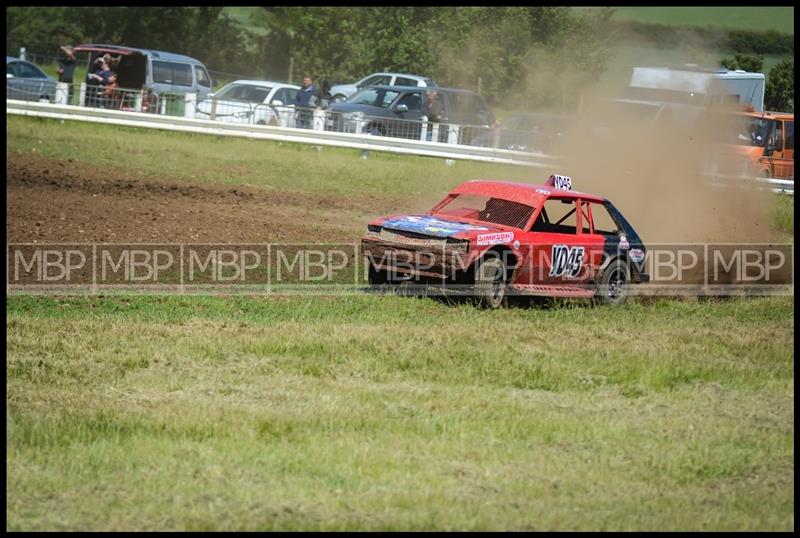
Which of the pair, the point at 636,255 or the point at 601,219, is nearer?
the point at 636,255

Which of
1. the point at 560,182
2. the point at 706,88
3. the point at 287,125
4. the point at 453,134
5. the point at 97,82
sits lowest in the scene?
the point at 560,182

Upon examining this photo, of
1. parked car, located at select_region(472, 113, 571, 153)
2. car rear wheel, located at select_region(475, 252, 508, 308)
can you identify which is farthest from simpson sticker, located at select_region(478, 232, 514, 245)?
parked car, located at select_region(472, 113, 571, 153)

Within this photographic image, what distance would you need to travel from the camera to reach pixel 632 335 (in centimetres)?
1048

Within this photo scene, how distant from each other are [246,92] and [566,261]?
1817 centimetres

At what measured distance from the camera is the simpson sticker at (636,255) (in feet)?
41.6

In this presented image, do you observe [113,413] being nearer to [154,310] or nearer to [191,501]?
[191,501]

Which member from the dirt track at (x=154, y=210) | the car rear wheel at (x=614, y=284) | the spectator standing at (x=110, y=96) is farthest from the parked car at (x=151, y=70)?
the car rear wheel at (x=614, y=284)

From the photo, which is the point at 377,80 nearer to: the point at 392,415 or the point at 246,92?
the point at 246,92

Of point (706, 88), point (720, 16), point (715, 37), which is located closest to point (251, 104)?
point (706, 88)

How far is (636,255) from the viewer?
502 inches

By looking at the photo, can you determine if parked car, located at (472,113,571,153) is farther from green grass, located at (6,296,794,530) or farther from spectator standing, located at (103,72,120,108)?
green grass, located at (6,296,794,530)

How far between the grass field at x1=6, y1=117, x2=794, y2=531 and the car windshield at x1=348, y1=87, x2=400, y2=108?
15377mm

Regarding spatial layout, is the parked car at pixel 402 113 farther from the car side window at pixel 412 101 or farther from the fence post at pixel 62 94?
the fence post at pixel 62 94

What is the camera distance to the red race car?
10969 mm
